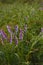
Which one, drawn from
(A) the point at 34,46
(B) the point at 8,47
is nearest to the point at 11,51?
(B) the point at 8,47

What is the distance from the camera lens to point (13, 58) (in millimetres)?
3168

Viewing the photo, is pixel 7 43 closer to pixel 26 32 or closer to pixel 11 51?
pixel 11 51

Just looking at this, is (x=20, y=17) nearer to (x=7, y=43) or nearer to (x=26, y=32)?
(x=26, y=32)

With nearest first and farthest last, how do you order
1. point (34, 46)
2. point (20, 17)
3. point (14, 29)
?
1. point (34, 46)
2. point (14, 29)
3. point (20, 17)

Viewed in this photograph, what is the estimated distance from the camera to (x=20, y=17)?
4414mm

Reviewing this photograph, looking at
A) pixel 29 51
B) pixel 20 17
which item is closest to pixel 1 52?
pixel 29 51

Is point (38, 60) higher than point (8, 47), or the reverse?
point (8, 47)

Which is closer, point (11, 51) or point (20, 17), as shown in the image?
point (11, 51)

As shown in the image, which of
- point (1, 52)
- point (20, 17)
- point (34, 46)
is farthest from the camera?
point (20, 17)

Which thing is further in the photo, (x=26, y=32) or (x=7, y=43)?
(x=26, y=32)

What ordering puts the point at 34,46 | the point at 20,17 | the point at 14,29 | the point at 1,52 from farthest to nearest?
the point at 20,17 < the point at 14,29 < the point at 34,46 < the point at 1,52

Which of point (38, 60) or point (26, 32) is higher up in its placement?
point (26, 32)

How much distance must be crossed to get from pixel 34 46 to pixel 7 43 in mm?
368

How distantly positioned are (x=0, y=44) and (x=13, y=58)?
27 centimetres
